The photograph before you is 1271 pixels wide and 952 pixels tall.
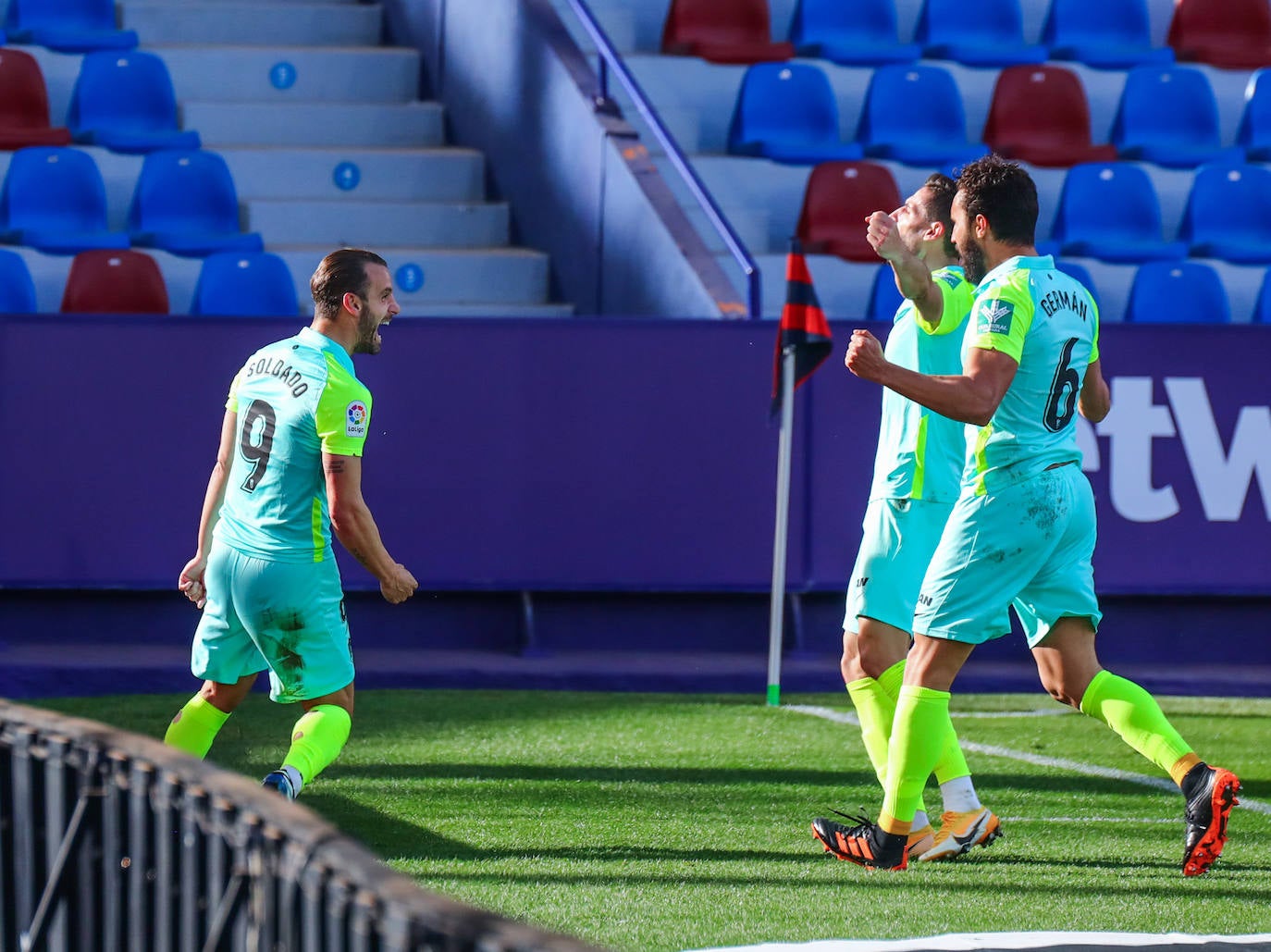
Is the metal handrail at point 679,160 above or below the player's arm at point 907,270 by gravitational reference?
below

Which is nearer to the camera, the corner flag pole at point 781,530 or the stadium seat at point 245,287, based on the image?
the corner flag pole at point 781,530

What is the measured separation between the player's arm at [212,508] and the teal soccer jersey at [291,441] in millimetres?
61

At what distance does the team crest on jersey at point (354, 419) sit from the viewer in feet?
16.9

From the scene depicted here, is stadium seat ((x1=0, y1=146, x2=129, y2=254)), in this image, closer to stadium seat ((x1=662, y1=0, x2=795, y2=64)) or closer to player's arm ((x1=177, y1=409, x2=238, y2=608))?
stadium seat ((x1=662, y1=0, x2=795, y2=64))

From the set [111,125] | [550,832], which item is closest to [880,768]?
[550,832]

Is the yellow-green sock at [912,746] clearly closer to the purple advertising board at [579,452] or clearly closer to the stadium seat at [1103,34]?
the purple advertising board at [579,452]

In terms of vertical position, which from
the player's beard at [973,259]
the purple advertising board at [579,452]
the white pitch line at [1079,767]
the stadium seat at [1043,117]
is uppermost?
the player's beard at [973,259]

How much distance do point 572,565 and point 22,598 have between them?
2.79 m

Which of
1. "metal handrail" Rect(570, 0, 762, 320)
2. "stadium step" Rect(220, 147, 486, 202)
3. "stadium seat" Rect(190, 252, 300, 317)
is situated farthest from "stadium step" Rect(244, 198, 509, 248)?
"metal handrail" Rect(570, 0, 762, 320)

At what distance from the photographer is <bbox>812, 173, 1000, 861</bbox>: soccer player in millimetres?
5746

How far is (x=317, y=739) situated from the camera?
5.25 m

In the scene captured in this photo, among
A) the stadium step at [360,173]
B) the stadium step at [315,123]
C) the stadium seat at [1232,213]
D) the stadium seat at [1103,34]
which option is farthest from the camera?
the stadium seat at [1103,34]

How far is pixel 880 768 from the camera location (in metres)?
5.85

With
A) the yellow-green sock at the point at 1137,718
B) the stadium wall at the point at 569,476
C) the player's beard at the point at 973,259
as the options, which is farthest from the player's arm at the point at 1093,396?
the stadium wall at the point at 569,476
